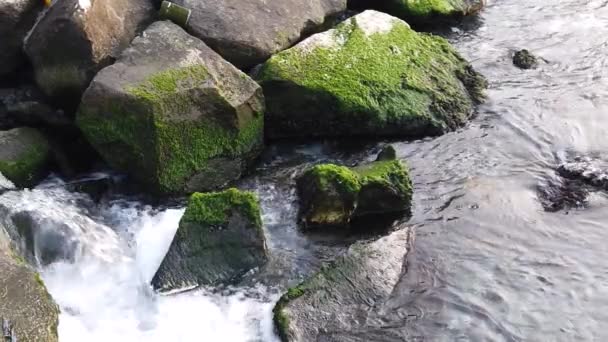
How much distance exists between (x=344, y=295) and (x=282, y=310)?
66 centimetres

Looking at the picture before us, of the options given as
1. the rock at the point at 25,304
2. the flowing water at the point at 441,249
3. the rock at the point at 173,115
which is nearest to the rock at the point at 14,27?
the rock at the point at 173,115

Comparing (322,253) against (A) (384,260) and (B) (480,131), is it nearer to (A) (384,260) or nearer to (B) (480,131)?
(A) (384,260)

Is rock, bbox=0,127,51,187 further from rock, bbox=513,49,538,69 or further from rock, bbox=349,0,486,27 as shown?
rock, bbox=513,49,538,69

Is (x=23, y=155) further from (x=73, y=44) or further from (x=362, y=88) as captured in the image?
(x=362, y=88)

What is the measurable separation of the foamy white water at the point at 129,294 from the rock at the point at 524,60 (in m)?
5.97

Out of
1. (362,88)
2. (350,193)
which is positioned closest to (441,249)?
(350,193)

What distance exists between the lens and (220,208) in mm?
7434

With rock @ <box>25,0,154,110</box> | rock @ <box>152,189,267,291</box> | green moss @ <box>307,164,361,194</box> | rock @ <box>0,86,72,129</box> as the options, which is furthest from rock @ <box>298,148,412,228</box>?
rock @ <box>0,86,72,129</box>

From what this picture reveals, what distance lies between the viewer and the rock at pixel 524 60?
11383mm

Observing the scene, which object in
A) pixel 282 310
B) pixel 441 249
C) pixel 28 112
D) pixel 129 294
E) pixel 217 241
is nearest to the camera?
pixel 282 310

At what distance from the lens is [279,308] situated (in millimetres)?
6688

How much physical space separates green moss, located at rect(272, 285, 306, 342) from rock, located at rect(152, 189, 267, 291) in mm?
671

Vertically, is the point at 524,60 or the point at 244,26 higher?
the point at 244,26

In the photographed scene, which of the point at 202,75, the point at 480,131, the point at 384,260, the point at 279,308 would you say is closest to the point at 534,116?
the point at 480,131
